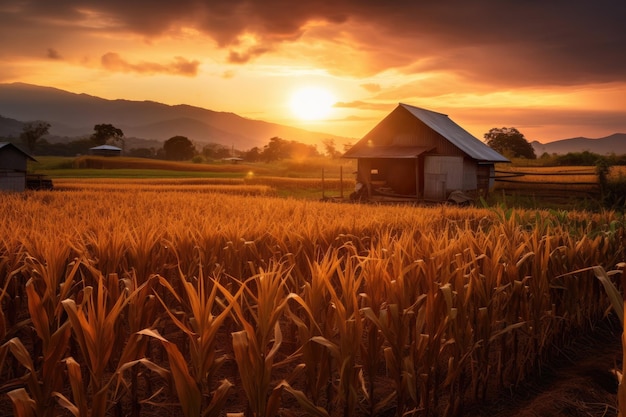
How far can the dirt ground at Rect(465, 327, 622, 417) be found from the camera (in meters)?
4.30

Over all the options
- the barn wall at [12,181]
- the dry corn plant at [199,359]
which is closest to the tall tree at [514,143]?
the barn wall at [12,181]

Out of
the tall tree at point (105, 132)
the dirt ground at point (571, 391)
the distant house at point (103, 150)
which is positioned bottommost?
the dirt ground at point (571, 391)

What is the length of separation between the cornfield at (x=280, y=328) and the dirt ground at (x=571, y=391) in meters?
0.17

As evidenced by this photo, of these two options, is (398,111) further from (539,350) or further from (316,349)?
(316,349)

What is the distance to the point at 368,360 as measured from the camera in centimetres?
342

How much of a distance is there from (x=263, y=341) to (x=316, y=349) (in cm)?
50

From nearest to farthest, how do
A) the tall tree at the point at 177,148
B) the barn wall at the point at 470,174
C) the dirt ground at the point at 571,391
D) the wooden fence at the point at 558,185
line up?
1. the dirt ground at the point at 571,391
2. the wooden fence at the point at 558,185
3. the barn wall at the point at 470,174
4. the tall tree at the point at 177,148

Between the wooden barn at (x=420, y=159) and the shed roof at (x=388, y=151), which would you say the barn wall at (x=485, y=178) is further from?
the shed roof at (x=388, y=151)

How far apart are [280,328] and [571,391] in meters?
2.89

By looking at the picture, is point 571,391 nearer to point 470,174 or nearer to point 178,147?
point 470,174

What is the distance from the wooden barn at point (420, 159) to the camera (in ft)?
99.5

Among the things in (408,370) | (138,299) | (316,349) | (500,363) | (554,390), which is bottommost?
(554,390)

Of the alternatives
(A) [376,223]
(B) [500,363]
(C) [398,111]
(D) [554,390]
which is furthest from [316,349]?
(C) [398,111]

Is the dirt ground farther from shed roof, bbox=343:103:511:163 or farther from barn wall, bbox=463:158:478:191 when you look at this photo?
barn wall, bbox=463:158:478:191
